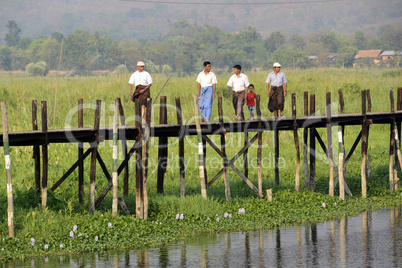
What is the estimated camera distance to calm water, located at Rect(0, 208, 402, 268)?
501 inches

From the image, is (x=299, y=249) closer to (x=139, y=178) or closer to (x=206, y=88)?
(x=139, y=178)

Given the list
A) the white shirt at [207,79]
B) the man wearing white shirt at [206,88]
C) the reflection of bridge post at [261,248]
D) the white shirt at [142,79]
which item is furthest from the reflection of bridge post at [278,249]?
the white shirt at [142,79]

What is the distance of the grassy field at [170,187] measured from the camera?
1435 centimetres

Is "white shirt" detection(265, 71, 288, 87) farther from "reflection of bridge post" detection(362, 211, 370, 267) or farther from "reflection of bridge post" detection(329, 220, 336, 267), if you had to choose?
"reflection of bridge post" detection(329, 220, 336, 267)

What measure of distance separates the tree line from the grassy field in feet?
161

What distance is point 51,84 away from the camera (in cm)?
3262

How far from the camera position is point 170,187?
20875 millimetres

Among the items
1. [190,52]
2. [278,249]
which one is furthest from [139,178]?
[190,52]

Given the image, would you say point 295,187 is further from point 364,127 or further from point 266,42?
point 266,42

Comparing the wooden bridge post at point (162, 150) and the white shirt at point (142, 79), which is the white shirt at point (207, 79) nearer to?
the wooden bridge post at point (162, 150)

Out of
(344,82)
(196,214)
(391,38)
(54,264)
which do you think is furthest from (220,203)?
(391,38)

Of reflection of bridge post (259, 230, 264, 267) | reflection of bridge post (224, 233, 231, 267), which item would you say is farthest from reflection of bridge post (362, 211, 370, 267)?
reflection of bridge post (224, 233, 231, 267)

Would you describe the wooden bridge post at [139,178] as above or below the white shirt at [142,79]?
below

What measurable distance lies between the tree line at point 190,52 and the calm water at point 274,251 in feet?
220
